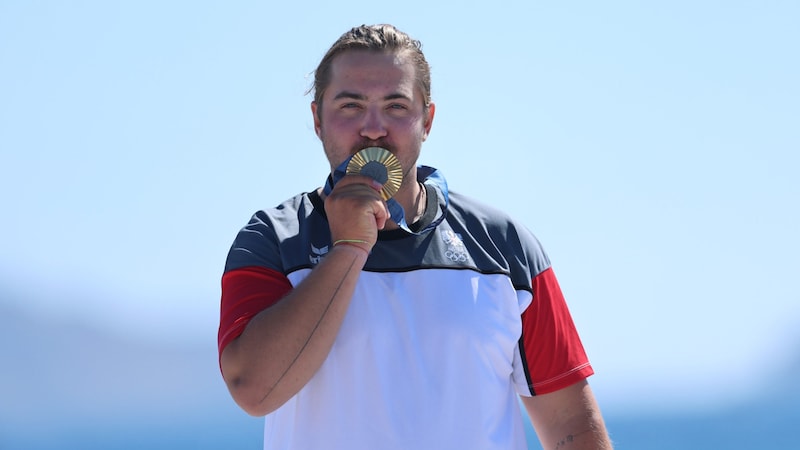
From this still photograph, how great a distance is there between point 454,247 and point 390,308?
23 cm

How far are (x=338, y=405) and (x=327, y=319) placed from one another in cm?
19

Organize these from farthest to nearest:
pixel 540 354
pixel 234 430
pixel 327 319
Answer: pixel 234 430 < pixel 540 354 < pixel 327 319

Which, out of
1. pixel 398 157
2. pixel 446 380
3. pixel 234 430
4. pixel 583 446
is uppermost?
pixel 234 430

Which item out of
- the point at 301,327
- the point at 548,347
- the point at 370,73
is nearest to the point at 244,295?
the point at 301,327

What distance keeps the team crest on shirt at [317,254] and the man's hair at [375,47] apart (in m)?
0.35

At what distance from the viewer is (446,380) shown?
2.00 metres

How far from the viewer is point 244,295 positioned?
1.98 meters

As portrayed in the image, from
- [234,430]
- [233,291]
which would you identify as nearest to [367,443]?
[233,291]

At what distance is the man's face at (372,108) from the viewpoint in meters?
2.09

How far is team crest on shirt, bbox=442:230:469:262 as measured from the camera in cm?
215

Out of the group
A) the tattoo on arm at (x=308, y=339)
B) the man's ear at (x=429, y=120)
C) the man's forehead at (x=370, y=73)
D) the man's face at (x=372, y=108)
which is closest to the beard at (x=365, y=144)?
the man's face at (x=372, y=108)

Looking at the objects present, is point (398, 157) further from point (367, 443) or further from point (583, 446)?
point (583, 446)

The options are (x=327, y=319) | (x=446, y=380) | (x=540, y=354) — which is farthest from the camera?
(x=540, y=354)

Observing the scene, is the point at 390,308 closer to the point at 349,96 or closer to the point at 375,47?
the point at 349,96
